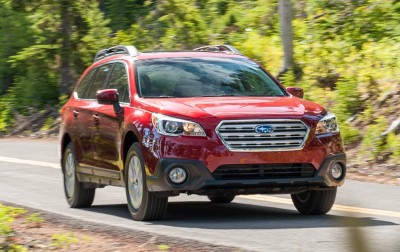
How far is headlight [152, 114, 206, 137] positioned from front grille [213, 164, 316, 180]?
37cm

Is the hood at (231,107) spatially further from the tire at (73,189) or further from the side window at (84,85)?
the side window at (84,85)

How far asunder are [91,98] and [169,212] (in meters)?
1.72

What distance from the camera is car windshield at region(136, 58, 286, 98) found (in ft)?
30.6

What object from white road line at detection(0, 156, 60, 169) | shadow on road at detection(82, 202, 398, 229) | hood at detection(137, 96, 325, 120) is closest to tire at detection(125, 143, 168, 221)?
shadow on road at detection(82, 202, 398, 229)

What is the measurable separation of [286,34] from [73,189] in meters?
9.19

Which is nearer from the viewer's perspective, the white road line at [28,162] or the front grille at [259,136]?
the front grille at [259,136]

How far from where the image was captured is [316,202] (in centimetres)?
915

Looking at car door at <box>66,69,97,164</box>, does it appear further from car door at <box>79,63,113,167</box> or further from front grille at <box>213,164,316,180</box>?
front grille at <box>213,164,316,180</box>

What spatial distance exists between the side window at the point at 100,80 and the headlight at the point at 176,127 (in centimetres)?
208

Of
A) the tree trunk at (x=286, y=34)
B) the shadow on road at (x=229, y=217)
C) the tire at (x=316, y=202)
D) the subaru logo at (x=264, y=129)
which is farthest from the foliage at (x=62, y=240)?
the tree trunk at (x=286, y=34)

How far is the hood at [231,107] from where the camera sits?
8445 millimetres

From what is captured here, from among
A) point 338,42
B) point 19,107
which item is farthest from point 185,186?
point 19,107

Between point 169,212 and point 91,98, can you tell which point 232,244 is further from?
point 91,98

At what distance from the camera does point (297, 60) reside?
19.3 metres
